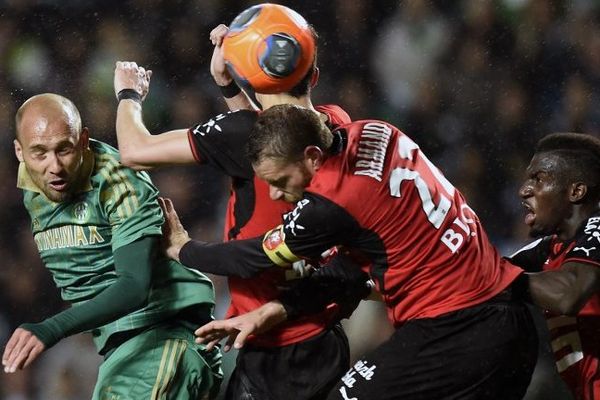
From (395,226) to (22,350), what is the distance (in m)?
1.09

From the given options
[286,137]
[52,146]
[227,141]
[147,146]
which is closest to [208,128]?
[227,141]

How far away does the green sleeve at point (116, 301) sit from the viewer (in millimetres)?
3117

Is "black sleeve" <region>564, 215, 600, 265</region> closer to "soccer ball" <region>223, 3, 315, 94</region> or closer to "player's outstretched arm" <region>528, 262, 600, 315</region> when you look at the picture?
"player's outstretched arm" <region>528, 262, 600, 315</region>

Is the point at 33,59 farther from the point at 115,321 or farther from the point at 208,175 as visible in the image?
the point at 115,321

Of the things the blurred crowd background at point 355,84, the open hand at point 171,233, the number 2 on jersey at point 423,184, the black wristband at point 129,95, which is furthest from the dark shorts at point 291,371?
the blurred crowd background at point 355,84

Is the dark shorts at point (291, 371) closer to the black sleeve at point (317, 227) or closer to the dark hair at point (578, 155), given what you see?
the black sleeve at point (317, 227)

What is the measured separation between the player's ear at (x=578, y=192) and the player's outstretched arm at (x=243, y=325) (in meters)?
1.01

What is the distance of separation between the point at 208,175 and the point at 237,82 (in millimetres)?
→ 1813

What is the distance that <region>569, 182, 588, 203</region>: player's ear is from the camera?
11.4 feet

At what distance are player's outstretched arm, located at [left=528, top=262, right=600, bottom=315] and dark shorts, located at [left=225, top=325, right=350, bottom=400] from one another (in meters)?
0.64

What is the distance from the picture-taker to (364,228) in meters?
2.86

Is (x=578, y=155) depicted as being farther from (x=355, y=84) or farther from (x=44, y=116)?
(x=355, y=84)

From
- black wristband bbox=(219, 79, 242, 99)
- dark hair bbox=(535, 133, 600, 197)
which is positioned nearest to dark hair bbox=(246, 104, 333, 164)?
black wristband bbox=(219, 79, 242, 99)

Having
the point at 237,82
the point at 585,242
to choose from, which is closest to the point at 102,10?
the point at 237,82
